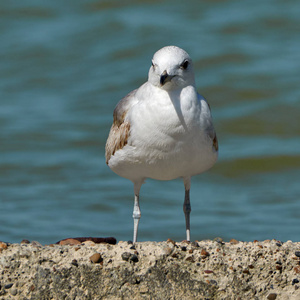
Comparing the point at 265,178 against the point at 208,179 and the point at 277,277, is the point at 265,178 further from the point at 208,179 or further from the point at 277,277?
the point at 277,277

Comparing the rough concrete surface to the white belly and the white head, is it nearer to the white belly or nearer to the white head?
the white belly

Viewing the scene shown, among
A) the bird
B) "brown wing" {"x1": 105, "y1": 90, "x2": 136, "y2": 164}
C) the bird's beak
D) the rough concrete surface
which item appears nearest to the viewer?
the rough concrete surface

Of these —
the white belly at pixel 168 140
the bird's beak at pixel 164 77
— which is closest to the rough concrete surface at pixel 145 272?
the white belly at pixel 168 140

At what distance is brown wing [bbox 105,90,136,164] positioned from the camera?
6465 millimetres

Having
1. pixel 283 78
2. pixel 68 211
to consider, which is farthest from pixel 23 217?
pixel 283 78

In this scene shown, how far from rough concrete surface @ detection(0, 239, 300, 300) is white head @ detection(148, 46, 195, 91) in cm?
135

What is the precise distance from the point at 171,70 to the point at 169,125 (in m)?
0.44

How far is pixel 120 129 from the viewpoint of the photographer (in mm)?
6617

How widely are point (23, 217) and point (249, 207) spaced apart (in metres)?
3.15

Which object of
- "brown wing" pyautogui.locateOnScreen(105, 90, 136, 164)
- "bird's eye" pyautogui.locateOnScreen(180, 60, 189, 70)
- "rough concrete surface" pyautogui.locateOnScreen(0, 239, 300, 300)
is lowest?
"rough concrete surface" pyautogui.locateOnScreen(0, 239, 300, 300)

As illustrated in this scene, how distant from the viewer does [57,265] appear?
16.9 ft

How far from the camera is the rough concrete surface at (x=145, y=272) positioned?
5.11m

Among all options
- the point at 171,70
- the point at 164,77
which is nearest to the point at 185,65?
the point at 171,70

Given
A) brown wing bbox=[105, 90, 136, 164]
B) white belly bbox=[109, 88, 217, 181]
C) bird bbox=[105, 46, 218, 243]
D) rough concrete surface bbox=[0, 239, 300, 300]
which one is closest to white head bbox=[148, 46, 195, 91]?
bird bbox=[105, 46, 218, 243]
